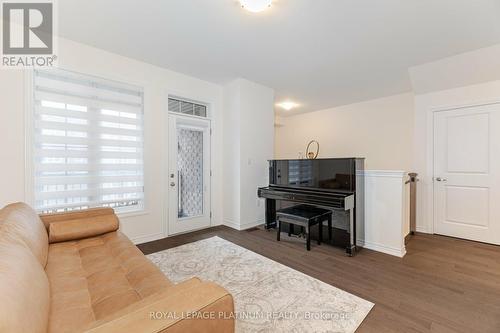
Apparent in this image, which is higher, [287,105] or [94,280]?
[287,105]

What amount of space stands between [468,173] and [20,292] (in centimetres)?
502

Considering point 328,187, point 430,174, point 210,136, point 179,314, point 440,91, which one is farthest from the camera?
point 210,136

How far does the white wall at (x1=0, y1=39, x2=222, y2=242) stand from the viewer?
2.41 meters

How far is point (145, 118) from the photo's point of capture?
3355 millimetres

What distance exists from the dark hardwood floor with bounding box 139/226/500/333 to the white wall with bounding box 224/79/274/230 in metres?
0.64

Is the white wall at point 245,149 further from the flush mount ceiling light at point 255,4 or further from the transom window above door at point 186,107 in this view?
the flush mount ceiling light at point 255,4

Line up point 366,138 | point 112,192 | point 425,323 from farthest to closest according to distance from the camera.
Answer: point 366,138 < point 112,192 < point 425,323

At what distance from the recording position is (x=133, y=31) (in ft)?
8.48

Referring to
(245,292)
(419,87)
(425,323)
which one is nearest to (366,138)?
(419,87)

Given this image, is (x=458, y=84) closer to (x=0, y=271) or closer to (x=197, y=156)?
(x=197, y=156)

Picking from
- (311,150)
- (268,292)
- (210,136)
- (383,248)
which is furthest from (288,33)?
(311,150)

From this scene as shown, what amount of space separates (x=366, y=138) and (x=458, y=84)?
1.90 metres

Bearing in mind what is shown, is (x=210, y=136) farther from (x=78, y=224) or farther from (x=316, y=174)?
(x=78, y=224)

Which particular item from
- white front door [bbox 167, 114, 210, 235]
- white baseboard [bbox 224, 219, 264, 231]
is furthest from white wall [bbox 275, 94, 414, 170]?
white front door [bbox 167, 114, 210, 235]
